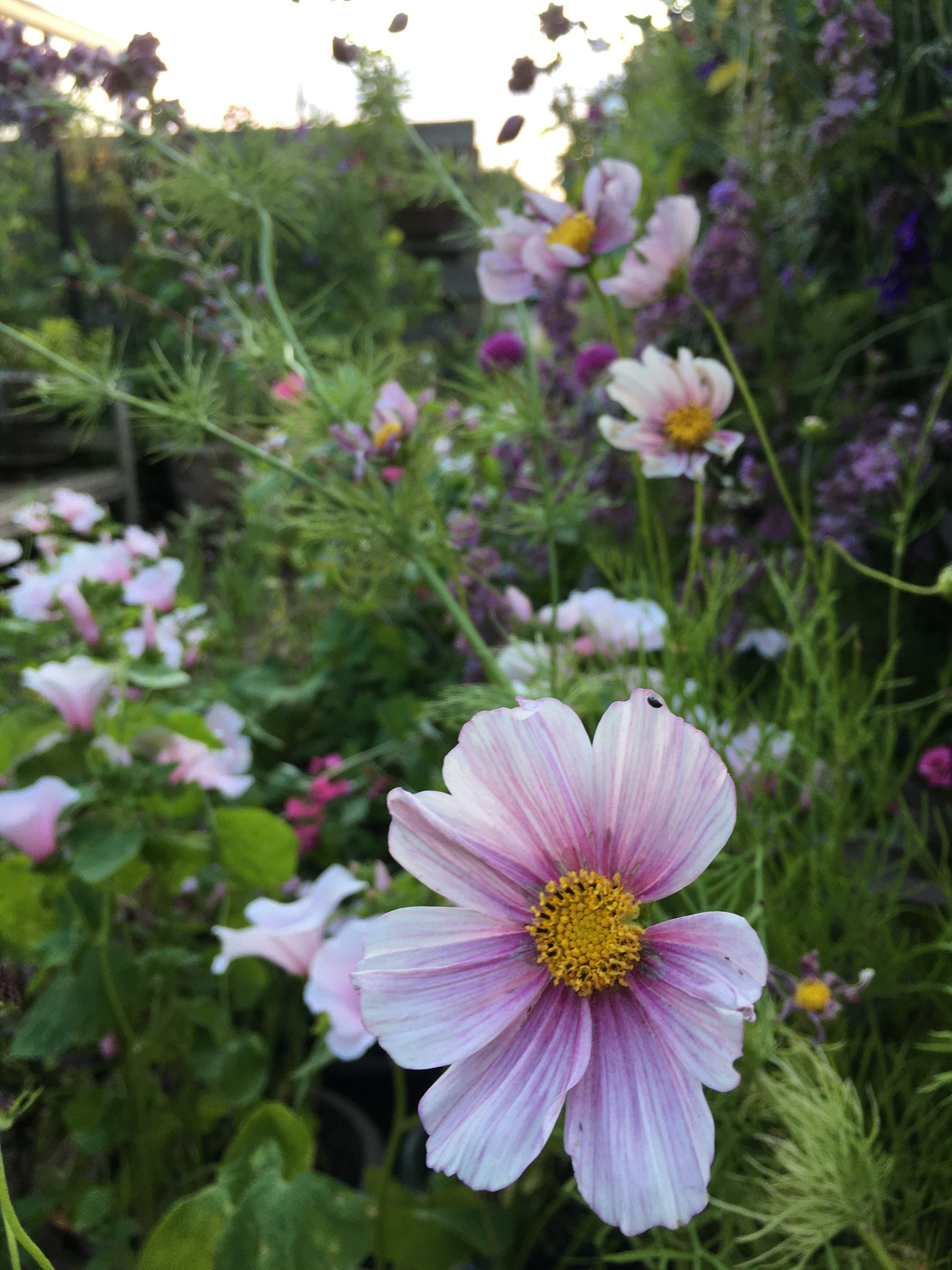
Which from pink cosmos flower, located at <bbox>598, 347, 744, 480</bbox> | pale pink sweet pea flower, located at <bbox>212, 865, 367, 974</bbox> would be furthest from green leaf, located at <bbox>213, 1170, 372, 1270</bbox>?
pink cosmos flower, located at <bbox>598, 347, 744, 480</bbox>

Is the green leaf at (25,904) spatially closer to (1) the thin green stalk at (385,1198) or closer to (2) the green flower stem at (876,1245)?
(1) the thin green stalk at (385,1198)

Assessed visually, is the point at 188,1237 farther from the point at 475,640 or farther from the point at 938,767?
the point at 938,767

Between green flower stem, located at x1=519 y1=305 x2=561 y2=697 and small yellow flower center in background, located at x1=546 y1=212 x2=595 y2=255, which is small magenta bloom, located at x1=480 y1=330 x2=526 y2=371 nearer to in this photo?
green flower stem, located at x1=519 y1=305 x2=561 y2=697

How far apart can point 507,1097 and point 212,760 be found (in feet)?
1.55

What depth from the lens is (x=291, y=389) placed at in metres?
0.92

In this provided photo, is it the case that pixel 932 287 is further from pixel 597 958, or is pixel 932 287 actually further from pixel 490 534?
pixel 597 958

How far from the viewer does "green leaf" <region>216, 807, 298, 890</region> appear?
60 cm

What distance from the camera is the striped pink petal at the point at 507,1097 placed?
209 mm

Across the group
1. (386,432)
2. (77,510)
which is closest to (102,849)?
(386,432)

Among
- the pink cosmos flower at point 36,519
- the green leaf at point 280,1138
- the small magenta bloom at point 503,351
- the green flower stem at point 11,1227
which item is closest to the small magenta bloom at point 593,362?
the small magenta bloom at point 503,351

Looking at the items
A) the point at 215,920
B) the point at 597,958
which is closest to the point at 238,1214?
the point at 597,958

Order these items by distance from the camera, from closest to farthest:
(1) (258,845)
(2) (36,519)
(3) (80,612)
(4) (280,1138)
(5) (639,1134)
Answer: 1. (5) (639,1134)
2. (4) (280,1138)
3. (1) (258,845)
4. (3) (80,612)
5. (2) (36,519)

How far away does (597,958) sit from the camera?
23cm

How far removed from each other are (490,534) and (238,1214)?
2.52 ft
